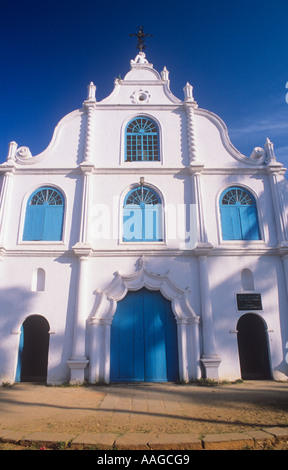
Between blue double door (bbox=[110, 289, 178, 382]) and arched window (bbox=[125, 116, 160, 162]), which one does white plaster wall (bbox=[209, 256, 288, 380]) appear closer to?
blue double door (bbox=[110, 289, 178, 382])

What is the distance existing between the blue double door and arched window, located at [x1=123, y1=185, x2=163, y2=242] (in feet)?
6.99

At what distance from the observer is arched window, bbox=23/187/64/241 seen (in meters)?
11.4

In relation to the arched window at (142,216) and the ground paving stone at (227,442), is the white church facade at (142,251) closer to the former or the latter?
the arched window at (142,216)

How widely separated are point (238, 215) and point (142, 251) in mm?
4155

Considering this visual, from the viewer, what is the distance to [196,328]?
33.0 feet

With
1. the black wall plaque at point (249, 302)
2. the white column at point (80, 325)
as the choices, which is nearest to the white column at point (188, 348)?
the black wall plaque at point (249, 302)

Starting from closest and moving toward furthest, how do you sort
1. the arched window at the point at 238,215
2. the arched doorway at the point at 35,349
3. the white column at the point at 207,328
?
the white column at the point at 207,328 → the arched window at the point at 238,215 → the arched doorway at the point at 35,349

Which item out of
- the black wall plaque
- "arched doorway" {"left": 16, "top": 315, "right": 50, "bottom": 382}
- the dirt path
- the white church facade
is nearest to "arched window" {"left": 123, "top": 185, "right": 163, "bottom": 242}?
the white church facade

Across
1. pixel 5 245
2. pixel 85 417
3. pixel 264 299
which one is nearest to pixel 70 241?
pixel 5 245

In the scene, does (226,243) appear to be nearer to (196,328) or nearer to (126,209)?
(196,328)

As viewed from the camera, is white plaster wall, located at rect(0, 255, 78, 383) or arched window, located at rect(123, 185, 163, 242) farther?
arched window, located at rect(123, 185, 163, 242)

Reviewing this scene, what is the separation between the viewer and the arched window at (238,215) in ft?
37.8

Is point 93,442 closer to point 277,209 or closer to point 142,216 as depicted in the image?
point 142,216

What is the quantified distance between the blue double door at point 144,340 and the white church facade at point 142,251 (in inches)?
1.4
